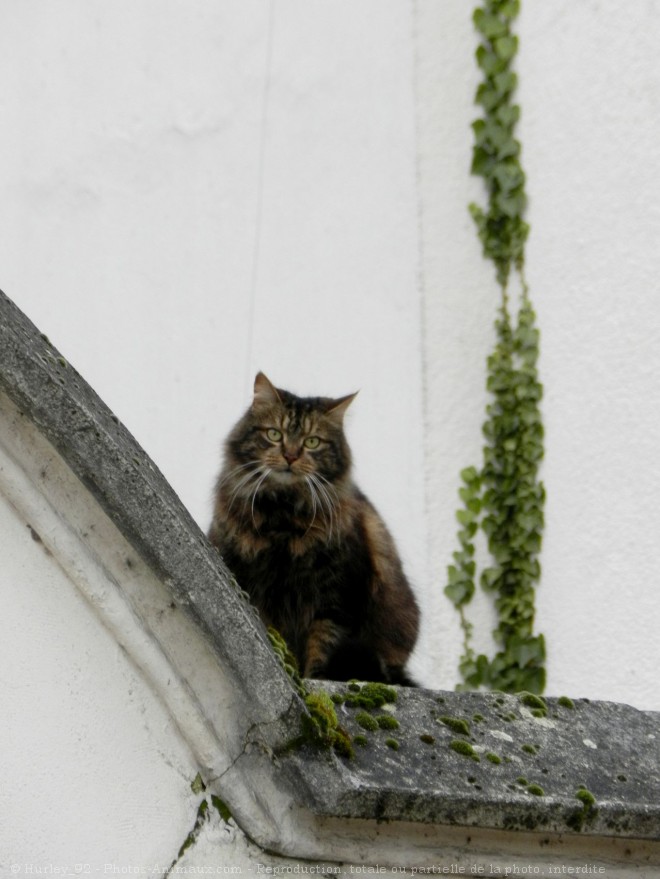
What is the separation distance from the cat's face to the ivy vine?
1640 mm

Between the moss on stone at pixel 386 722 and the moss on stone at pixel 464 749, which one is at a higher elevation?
the moss on stone at pixel 464 749

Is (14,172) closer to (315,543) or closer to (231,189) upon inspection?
(231,189)

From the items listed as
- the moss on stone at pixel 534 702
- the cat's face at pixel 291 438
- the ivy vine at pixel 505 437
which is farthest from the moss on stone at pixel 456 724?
the ivy vine at pixel 505 437

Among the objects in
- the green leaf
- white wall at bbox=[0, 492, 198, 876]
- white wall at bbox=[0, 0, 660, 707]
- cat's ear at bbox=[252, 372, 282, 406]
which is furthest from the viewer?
the green leaf

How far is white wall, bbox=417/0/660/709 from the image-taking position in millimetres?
4797

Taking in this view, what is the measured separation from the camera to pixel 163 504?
1.96 meters

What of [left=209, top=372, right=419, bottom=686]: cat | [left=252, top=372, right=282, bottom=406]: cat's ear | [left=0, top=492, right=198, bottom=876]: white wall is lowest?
[left=0, top=492, right=198, bottom=876]: white wall

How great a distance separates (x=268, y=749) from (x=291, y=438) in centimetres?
180

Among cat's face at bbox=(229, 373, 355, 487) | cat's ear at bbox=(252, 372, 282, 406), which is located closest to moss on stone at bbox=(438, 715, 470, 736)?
cat's face at bbox=(229, 373, 355, 487)

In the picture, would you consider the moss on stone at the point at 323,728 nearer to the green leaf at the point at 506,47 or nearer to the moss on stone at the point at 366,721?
the moss on stone at the point at 366,721

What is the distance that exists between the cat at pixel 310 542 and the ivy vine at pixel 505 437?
1.44 meters

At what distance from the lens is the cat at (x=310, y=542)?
11.3ft

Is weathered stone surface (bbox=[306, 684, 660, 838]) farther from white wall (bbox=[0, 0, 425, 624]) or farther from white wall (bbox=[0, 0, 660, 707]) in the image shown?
white wall (bbox=[0, 0, 425, 624])

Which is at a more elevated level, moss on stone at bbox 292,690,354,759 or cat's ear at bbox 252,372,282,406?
cat's ear at bbox 252,372,282,406
